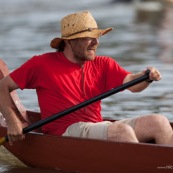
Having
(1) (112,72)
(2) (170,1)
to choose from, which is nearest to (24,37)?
(2) (170,1)

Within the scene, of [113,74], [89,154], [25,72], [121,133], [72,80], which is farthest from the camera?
[113,74]

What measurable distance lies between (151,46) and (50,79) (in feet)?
38.0

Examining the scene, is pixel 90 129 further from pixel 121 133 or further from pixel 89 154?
pixel 121 133

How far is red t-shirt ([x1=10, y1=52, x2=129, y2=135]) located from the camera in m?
8.73

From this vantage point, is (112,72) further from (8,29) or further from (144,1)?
(144,1)

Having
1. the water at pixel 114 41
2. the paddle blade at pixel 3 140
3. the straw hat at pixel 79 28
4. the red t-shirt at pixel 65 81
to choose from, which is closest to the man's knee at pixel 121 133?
the red t-shirt at pixel 65 81

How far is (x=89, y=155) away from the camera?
28.1 feet

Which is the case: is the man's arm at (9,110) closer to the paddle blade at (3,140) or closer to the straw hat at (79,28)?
the paddle blade at (3,140)

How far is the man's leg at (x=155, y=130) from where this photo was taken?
8.45 meters

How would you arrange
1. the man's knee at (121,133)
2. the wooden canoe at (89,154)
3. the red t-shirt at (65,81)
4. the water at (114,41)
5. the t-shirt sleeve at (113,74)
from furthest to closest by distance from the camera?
the water at (114,41) < the t-shirt sleeve at (113,74) < the red t-shirt at (65,81) < the man's knee at (121,133) < the wooden canoe at (89,154)

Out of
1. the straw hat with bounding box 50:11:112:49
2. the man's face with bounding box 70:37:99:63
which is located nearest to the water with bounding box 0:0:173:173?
the man's face with bounding box 70:37:99:63

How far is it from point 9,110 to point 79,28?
3.16ft

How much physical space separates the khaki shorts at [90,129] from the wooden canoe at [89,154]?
0.45 feet

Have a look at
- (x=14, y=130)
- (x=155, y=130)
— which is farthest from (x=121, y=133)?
(x=14, y=130)
